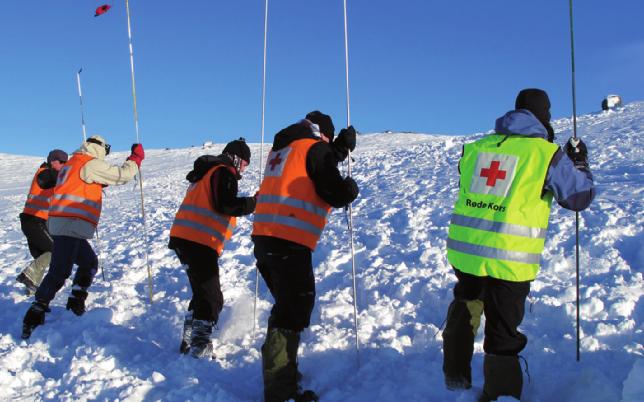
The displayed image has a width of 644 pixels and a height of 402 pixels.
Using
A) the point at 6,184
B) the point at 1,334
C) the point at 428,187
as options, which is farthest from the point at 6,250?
the point at 6,184

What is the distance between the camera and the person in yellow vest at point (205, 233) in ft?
14.6

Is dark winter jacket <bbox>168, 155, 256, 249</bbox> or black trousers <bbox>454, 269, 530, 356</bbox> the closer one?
Result: black trousers <bbox>454, 269, 530, 356</bbox>

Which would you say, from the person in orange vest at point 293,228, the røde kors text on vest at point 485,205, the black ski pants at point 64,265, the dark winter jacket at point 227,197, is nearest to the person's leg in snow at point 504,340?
the røde kors text on vest at point 485,205

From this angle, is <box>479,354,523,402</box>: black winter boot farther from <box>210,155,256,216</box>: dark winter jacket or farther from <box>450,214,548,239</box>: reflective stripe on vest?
<box>210,155,256,216</box>: dark winter jacket

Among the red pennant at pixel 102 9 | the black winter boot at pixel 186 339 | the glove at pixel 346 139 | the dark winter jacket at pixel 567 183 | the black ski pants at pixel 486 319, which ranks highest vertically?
the red pennant at pixel 102 9

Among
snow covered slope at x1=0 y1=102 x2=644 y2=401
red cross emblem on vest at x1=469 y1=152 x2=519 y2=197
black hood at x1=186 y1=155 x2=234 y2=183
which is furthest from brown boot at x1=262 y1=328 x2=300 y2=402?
black hood at x1=186 y1=155 x2=234 y2=183

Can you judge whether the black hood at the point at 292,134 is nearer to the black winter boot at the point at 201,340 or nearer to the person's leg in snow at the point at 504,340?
the person's leg in snow at the point at 504,340

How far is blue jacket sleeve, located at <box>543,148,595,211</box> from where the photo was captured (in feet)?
9.16

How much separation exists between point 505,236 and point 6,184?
23.0 m

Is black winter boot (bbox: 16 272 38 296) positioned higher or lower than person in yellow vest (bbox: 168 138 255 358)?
lower

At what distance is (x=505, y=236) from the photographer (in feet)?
9.46

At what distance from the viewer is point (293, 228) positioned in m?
3.50

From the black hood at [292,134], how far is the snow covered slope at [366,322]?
5.62ft

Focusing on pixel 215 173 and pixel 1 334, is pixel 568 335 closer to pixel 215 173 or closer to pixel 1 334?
pixel 215 173
